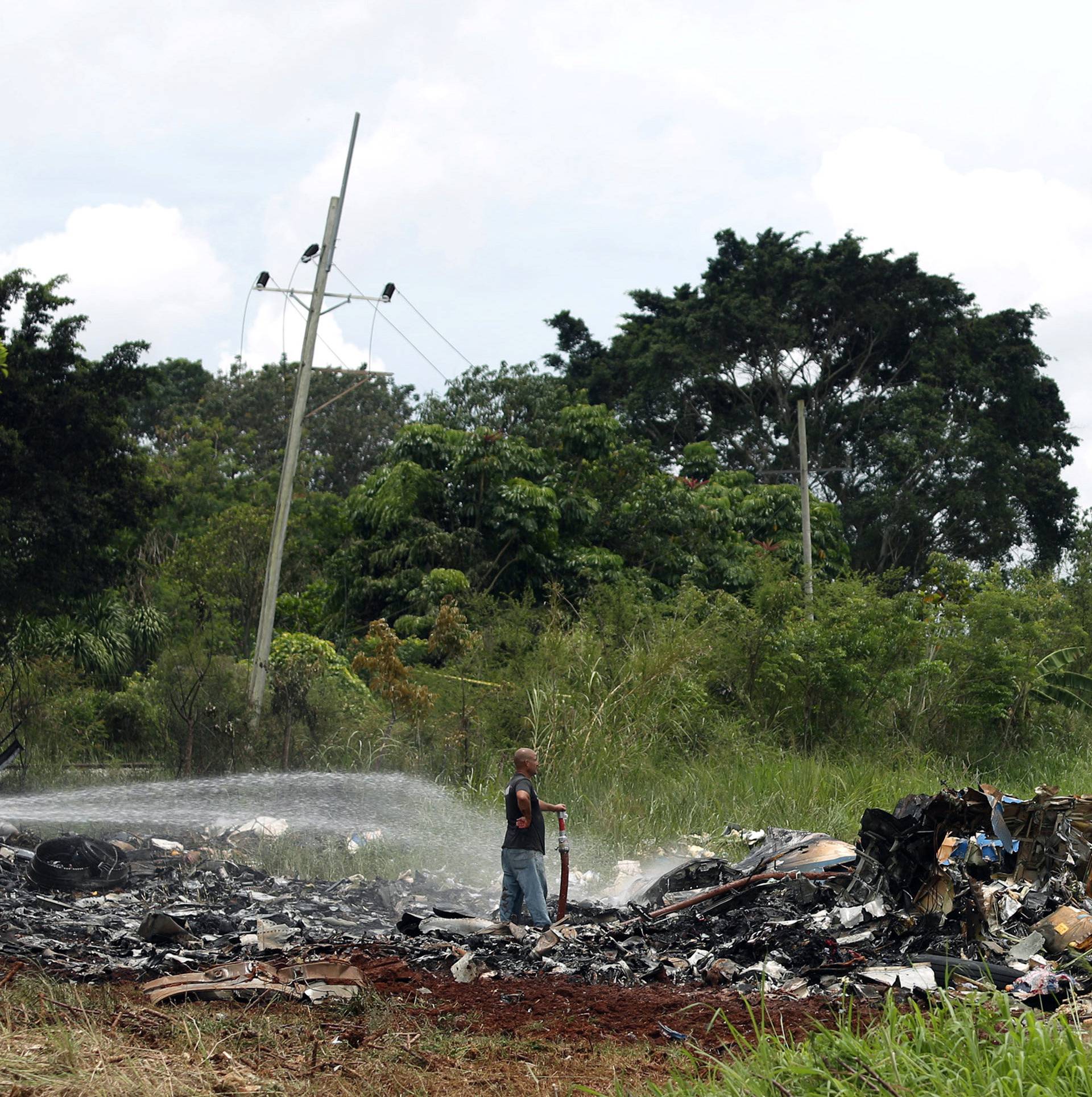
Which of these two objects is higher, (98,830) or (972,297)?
(972,297)

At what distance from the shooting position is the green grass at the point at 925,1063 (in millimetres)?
4039

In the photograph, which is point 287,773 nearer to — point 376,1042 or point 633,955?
point 633,955

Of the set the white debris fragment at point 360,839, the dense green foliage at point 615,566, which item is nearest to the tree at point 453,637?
the dense green foliage at point 615,566

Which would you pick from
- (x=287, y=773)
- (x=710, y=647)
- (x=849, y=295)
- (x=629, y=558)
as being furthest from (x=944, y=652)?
(x=849, y=295)

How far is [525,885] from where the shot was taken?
10.1 meters

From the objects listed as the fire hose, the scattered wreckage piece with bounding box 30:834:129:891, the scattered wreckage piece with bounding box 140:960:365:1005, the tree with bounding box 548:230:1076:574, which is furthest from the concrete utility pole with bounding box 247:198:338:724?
the tree with bounding box 548:230:1076:574

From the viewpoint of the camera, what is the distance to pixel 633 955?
844 centimetres

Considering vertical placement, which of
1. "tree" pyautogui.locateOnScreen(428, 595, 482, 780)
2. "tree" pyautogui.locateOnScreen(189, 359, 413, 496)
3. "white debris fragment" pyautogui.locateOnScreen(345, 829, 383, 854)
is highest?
"tree" pyautogui.locateOnScreen(189, 359, 413, 496)

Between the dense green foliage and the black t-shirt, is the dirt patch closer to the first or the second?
the black t-shirt

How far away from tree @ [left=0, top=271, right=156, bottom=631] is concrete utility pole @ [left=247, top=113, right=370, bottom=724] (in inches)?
82.1

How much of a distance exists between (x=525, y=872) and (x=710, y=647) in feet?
30.6

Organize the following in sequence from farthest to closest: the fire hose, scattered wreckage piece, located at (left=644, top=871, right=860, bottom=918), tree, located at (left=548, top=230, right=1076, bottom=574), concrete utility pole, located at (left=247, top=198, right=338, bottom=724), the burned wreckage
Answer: tree, located at (left=548, top=230, right=1076, bottom=574), concrete utility pole, located at (left=247, top=198, right=338, bottom=724), the fire hose, scattered wreckage piece, located at (left=644, top=871, right=860, bottom=918), the burned wreckage

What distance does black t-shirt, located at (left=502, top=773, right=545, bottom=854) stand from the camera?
32.9 ft

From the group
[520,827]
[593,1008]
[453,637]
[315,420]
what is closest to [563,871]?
[520,827]
